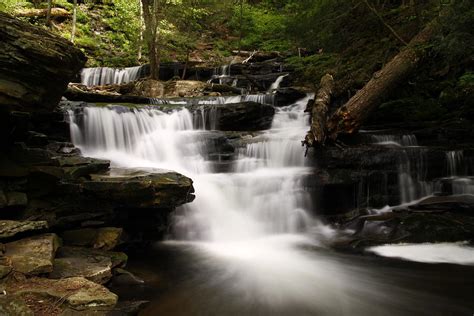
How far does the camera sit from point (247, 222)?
7309 millimetres

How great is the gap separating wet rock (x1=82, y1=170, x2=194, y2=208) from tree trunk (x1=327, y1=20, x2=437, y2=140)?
4.25 m

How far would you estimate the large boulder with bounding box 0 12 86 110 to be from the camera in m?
4.51

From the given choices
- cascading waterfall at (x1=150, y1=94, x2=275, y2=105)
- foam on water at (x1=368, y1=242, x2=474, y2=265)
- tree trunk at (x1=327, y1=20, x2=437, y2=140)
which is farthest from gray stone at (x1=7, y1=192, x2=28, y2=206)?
cascading waterfall at (x1=150, y1=94, x2=275, y2=105)

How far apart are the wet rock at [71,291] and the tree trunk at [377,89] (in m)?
6.27

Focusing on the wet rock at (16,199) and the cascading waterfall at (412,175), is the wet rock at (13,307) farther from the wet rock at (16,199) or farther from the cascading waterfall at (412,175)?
the cascading waterfall at (412,175)

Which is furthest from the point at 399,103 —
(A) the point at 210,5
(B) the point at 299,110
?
(A) the point at 210,5

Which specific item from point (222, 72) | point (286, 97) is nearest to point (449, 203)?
point (286, 97)

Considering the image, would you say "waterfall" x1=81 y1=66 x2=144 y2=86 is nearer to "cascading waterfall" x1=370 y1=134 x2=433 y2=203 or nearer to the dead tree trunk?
the dead tree trunk

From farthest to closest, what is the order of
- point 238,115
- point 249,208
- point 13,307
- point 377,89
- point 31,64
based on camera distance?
1. point 238,115
2. point 377,89
3. point 249,208
4. point 31,64
5. point 13,307

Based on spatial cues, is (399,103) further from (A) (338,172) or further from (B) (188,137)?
(B) (188,137)

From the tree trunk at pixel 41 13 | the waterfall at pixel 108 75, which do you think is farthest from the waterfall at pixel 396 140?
the tree trunk at pixel 41 13

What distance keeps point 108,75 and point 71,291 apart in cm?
1598

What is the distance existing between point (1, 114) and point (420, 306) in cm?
580

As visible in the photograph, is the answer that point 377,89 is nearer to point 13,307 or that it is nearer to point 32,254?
point 32,254
